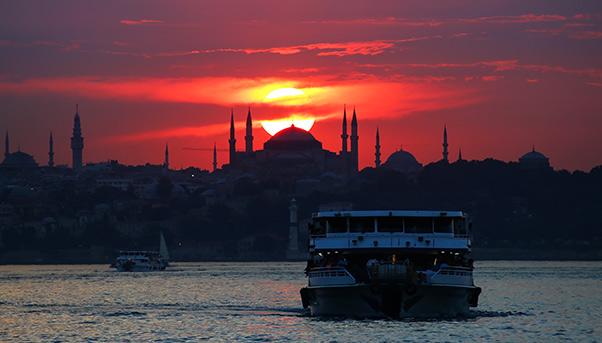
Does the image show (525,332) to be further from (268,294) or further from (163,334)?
(268,294)

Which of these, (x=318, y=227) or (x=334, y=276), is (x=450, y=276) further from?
(x=318, y=227)

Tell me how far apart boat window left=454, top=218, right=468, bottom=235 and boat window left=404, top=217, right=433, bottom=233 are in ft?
5.28

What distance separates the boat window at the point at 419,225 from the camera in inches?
3605

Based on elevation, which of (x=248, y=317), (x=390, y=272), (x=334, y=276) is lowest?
(x=248, y=317)

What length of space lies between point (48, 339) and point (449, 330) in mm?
17484

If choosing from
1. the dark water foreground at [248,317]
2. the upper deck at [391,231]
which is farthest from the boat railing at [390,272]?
the upper deck at [391,231]

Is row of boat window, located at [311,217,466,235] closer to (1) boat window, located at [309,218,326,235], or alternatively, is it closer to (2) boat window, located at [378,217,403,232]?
(2) boat window, located at [378,217,403,232]

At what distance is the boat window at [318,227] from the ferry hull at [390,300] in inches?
171

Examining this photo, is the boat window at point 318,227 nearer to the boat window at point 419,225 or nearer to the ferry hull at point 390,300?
the boat window at point 419,225

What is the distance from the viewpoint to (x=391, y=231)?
91.5 meters

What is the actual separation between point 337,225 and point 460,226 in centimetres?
611

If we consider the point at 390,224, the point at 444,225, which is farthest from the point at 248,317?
the point at 444,225

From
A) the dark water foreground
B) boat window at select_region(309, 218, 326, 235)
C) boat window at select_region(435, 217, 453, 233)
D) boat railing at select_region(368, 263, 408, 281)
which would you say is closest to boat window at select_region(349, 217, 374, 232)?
boat window at select_region(309, 218, 326, 235)

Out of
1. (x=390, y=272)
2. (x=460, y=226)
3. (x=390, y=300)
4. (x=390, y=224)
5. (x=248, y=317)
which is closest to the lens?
(x=390, y=272)
